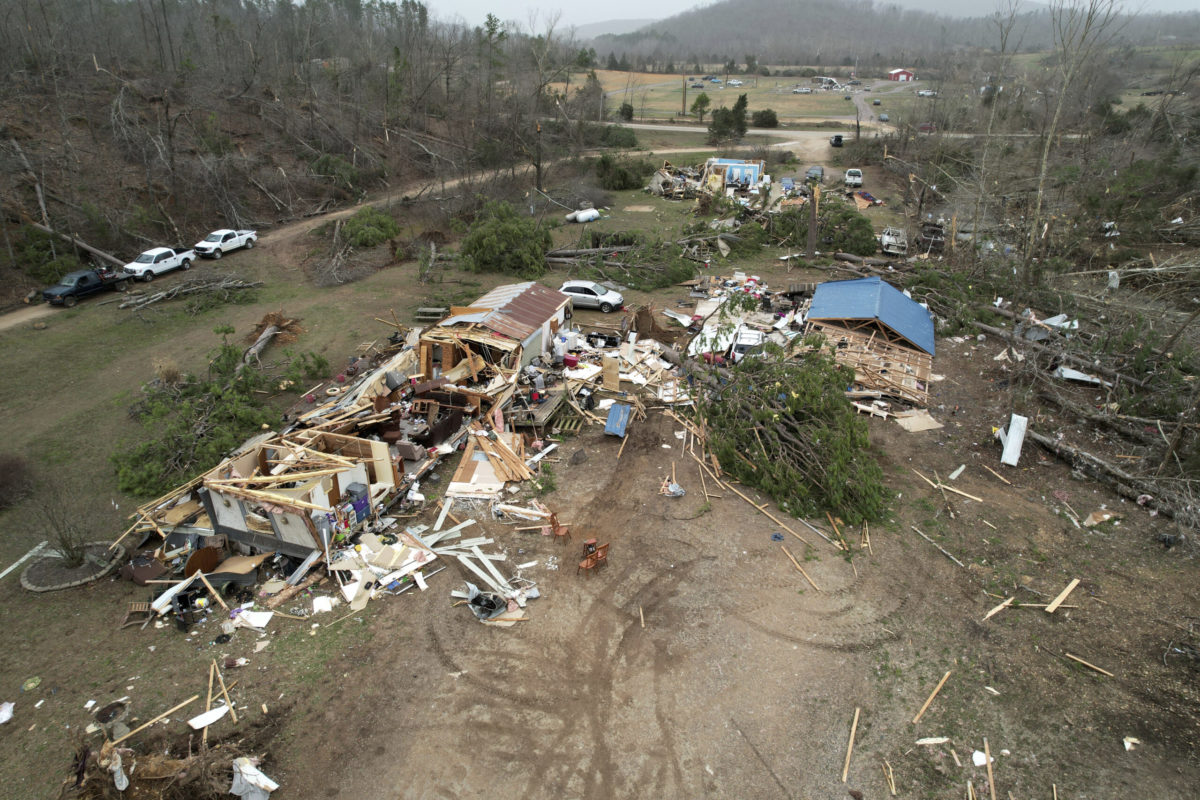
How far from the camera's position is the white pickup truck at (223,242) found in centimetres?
2577

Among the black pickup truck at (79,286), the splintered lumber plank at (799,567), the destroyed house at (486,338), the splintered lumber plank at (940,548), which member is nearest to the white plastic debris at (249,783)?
the splintered lumber plank at (799,567)

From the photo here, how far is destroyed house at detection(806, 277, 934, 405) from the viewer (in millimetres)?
15781

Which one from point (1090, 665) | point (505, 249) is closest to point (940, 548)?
point (1090, 665)

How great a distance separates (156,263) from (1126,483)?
102ft

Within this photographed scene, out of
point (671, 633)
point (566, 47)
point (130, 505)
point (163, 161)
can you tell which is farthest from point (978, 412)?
point (566, 47)

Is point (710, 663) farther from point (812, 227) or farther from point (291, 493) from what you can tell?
point (812, 227)

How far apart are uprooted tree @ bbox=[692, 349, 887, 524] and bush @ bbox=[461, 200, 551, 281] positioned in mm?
13330

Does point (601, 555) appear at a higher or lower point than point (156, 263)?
lower

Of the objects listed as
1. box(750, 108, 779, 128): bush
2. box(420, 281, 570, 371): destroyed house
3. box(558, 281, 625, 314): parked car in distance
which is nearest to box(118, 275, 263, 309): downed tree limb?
box(420, 281, 570, 371): destroyed house

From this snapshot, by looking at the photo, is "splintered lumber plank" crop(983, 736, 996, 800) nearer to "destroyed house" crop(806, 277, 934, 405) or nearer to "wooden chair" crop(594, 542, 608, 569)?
"wooden chair" crop(594, 542, 608, 569)

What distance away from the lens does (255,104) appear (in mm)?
38406

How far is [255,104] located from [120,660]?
40.4 m

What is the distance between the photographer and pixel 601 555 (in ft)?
34.0

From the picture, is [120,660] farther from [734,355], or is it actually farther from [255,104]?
[255,104]
